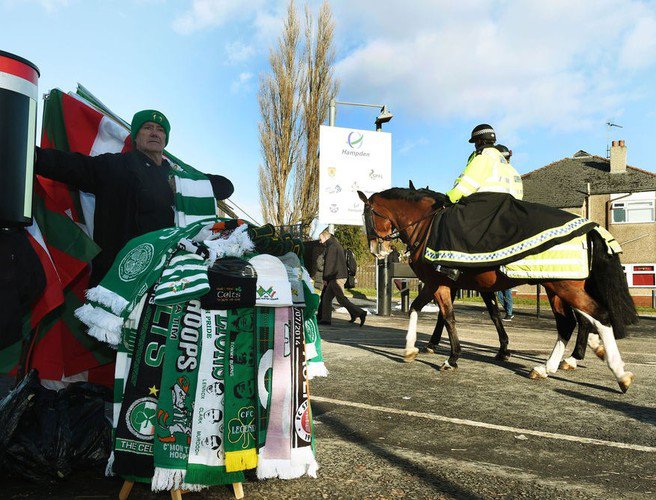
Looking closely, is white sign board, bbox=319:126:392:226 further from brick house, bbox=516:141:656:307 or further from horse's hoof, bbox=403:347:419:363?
brick house, bbox=516:141:656:307

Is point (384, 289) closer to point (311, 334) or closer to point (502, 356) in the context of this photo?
point (502, 356)

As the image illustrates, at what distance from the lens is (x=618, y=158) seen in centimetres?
3678

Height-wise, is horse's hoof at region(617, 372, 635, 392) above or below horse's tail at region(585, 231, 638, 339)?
below

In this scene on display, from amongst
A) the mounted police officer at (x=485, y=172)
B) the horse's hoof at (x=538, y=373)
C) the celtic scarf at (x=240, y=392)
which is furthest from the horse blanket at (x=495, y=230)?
the celtic scarf at (x=240, y=392)

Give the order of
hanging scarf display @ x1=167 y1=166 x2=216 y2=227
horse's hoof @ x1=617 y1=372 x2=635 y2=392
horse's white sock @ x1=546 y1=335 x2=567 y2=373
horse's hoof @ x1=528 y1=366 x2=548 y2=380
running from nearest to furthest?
1. hanging scarf display @ x1=167 y1=166 x2=216 y2=227
2. horse's hoof @ x1=617 y1=372 x2=635 y2=392
3. horse's hoof @ x1=528 y1=366 x2=548 y2=380
4. horse's white sock @ x1=546 y1=335 x2=567 y2=373

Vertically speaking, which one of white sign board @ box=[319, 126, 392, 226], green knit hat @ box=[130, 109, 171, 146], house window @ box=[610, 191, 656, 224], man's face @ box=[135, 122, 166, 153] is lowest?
man's face @ box=[135, 122, 166, 153]

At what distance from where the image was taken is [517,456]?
3.21 m

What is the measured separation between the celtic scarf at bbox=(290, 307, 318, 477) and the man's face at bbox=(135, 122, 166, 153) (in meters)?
1.88

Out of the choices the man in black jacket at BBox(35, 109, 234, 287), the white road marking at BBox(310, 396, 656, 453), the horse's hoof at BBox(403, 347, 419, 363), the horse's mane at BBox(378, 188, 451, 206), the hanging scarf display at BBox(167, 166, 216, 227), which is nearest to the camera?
the white road marking at BBox(310, 396, 656, 453)

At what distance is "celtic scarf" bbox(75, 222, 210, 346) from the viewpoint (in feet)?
8.25

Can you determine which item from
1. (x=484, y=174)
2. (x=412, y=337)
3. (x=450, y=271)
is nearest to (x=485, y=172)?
(x=484, y=174)

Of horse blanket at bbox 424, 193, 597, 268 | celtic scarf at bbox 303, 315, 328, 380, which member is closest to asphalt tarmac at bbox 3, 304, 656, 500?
celtic scarf at bbox 303, 315, 328, 380

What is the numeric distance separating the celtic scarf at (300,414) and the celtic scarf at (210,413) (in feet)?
0.97

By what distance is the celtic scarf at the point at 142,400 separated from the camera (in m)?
2.37
